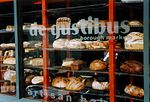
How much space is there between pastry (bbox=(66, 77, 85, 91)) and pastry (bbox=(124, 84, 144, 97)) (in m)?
0.61

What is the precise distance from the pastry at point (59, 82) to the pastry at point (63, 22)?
0.70 metres

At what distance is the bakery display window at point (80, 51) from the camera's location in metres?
3.64

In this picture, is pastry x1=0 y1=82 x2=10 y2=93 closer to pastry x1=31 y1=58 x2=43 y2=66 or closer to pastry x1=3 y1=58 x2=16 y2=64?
pastry x1=3 y1=58 x2=16 y2=64

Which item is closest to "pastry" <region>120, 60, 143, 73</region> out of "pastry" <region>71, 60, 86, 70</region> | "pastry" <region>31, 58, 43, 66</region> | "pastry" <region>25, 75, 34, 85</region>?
"pastry" <region>71, 60, 86, 70</region>

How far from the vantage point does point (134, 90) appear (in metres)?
3.62

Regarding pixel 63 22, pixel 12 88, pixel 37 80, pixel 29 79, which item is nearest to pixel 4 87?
pixel 12 88

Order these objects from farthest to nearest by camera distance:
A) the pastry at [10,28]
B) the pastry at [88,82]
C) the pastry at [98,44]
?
the pastry at [10,28]
the pastry at [88,82]
the pastry at [98,44]

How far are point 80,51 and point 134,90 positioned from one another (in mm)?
865

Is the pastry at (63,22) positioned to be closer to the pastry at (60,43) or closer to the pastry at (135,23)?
the pastry at (60,43)

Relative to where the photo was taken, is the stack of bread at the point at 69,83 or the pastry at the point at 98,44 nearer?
the pastry at the point at 98,44

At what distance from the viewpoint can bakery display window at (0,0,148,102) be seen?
11.9 ft

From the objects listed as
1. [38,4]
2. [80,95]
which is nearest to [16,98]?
[80,95]

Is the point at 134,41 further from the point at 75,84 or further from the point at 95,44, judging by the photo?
the point at 75,84

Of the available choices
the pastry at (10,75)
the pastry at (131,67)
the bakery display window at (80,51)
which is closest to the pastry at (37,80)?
the bakery display window at (80,51)
